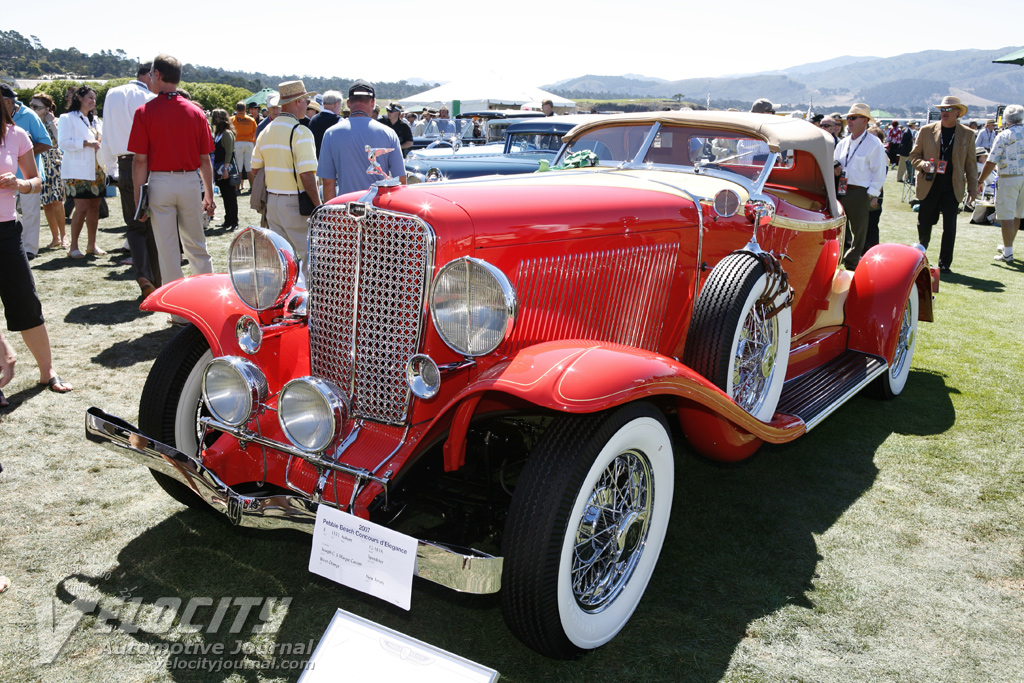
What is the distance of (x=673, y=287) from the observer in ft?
11.0

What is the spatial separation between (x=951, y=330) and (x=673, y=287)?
467 centimetres

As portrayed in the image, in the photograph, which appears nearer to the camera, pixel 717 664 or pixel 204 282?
pixel 717 664

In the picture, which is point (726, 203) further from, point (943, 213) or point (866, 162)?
point (943, 213)

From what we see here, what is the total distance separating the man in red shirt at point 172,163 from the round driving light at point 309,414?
376 cm

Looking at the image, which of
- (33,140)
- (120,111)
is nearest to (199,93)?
(33,140)

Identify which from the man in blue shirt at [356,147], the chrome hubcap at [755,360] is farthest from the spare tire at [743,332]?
the man in blue shirt at [356,147]

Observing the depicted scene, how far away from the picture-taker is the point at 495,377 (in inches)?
87.9

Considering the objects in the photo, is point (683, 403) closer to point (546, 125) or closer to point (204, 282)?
point (204, 282)

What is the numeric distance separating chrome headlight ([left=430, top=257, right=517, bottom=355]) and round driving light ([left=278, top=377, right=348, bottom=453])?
0.43m

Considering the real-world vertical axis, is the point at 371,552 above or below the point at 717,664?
above

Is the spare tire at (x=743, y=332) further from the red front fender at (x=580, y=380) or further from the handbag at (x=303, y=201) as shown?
the handbag at (x=303, y=201)

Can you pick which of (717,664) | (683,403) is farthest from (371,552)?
(683,403)

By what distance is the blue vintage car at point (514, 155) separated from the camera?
10.4 m

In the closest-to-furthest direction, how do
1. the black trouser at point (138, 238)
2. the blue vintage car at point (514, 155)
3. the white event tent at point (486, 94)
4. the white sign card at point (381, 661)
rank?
the white sign card at point (381, 661) < the black trouser at point (138, 238) < the blue vintage car at point (514, 155) < the white event tent at point (486, 94)
